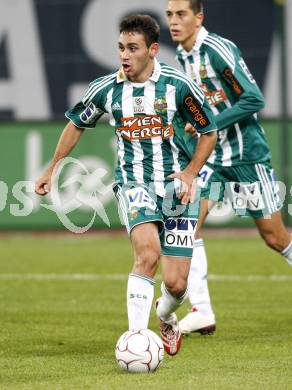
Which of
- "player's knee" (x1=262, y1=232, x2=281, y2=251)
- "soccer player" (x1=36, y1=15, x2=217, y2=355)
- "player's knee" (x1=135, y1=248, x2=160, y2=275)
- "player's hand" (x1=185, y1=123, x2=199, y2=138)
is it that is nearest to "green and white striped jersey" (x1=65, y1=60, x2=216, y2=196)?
"soccer player" (x1=36, y1=15, x2=217, y2=355)

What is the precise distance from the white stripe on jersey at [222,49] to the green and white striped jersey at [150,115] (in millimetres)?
1350

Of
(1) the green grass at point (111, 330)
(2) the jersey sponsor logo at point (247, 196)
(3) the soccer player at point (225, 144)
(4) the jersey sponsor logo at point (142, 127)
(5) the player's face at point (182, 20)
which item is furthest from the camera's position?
(2) the jersey sponsor logo at point (247, 196)

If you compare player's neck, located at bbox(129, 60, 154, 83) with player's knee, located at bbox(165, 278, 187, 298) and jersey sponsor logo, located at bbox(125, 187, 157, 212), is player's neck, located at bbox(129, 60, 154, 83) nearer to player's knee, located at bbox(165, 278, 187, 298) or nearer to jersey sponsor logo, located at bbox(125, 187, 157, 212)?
jersey sponsor logo, located at bbox(125, 187, 157, 212)

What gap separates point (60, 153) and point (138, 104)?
0.63 metres

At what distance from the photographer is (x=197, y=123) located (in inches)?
281

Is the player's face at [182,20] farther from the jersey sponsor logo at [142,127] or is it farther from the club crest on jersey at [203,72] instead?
the jersey sponsor logo at [142,127]

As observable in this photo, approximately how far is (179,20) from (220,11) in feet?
32.7

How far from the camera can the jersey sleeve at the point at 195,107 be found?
709 centimetres

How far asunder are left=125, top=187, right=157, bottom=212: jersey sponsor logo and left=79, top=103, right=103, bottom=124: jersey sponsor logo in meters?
0.62

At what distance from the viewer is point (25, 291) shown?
36.3 ft

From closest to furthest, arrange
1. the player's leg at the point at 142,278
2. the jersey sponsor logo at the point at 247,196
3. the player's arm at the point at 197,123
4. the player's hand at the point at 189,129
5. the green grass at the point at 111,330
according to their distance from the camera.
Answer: the green grass at the point at 111,330
the player's leg at the point at 142,278
the player's arm at the point at 197,123
the player's hand at the point at 189,129
the jersey sponsor logo at the point at 247,196

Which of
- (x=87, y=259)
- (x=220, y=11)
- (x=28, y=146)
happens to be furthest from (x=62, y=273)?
(x=220, y=11)

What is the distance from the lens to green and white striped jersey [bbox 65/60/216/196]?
23.3 ft

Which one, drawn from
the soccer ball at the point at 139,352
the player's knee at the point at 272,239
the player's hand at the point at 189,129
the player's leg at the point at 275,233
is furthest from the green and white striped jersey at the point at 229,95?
the soccer ball at the point at 139,352
